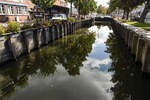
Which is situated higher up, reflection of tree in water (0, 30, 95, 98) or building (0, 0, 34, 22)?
building (0, 0, 34, 22)

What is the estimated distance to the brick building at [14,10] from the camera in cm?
2444

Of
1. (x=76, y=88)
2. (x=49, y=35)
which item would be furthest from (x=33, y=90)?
(x=49, y=35)

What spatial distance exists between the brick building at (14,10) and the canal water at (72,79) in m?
18.9

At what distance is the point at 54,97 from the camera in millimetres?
6090

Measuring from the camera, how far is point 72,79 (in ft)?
25.7

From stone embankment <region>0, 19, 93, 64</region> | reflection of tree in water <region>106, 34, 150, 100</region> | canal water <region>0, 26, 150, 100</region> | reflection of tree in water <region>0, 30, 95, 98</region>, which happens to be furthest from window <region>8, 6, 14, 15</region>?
reflection of tree in water <region>106, 34, 150, 100</region>

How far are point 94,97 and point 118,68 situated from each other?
14.5ft

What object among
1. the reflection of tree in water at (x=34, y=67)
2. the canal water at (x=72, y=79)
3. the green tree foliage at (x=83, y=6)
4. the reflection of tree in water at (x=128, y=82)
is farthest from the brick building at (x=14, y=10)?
the reflection of tree in water at (x=128, y=82)

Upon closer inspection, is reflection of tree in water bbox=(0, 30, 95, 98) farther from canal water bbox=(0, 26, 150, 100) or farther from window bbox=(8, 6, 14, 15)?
window bbox=(8, 6, 14, 15)

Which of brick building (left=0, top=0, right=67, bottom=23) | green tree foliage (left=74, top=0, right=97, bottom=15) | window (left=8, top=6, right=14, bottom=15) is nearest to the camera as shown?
brick building (left=0, top=0, right=67, bottom=23)

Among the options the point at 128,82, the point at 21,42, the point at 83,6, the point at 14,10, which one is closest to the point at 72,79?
the point at 128,82

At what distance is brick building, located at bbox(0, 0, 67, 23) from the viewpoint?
24438 millimetres

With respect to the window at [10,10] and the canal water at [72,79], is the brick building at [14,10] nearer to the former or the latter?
the window at [10,10]

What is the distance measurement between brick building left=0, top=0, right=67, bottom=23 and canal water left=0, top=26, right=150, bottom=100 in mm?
18904
